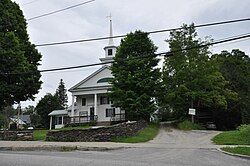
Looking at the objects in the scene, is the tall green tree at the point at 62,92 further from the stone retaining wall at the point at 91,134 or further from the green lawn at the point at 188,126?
the stone retaining wall at the point at 91,134

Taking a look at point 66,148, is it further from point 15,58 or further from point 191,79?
point 191,79

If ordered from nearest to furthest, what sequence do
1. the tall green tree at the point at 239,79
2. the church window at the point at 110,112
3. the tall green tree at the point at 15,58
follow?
the tall green tree at the point at 15,58
the tall green tree at the point at 239,79
the church window at the point at 110,112

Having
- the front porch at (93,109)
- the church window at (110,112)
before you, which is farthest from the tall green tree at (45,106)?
the church window at (110,112)

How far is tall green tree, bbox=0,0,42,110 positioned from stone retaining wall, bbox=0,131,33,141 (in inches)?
241

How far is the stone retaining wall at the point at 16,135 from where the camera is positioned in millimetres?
24344

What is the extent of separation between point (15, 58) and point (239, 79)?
995 inches

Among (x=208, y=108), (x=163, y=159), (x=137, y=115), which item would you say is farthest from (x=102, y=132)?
(x=208, y=108)

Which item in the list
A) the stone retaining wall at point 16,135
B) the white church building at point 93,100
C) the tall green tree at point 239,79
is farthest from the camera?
the white church building at point 93,100

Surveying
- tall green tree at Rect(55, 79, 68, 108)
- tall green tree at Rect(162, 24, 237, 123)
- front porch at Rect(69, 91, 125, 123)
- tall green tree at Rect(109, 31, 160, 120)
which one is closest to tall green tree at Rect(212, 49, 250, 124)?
tall green tree at Rect(162, 24, 237, 123)

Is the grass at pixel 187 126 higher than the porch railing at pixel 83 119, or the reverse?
the porch railing at pixel 83 119

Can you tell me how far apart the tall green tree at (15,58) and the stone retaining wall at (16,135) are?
20.1ft

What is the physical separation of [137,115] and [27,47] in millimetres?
12370

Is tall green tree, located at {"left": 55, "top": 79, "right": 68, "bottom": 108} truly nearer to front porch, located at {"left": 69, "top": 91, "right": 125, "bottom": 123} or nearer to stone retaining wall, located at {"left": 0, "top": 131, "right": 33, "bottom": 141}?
front porch, located at {"left": 69, "top": 91, "right": 125, "bottom": 123}

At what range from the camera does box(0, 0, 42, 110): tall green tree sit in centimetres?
3133
